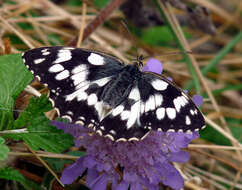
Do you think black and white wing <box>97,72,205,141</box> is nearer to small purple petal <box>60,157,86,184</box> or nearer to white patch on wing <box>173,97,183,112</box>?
white patch on wing <box>173,97,183,112</box>

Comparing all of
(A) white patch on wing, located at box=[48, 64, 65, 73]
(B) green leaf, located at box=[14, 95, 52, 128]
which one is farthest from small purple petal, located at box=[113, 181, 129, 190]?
(A) white patch on wing, located at box=[48, 64, 65, 73]

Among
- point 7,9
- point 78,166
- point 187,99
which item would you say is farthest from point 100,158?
point 7,9

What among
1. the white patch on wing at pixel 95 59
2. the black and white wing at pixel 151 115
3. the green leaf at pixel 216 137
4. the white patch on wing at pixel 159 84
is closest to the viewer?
the black and white wing at pixel 151 115

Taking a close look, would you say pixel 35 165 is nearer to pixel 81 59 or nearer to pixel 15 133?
pixel 15 133

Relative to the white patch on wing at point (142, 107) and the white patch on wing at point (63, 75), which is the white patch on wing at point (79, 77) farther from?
the white patch on wing at point (142, 107)

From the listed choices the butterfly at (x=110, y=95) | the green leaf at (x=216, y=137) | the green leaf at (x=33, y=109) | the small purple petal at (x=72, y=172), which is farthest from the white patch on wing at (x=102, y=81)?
the green leaf at (x=216, y=137)

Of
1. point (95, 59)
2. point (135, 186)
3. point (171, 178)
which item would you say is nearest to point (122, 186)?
point (135, 186)
